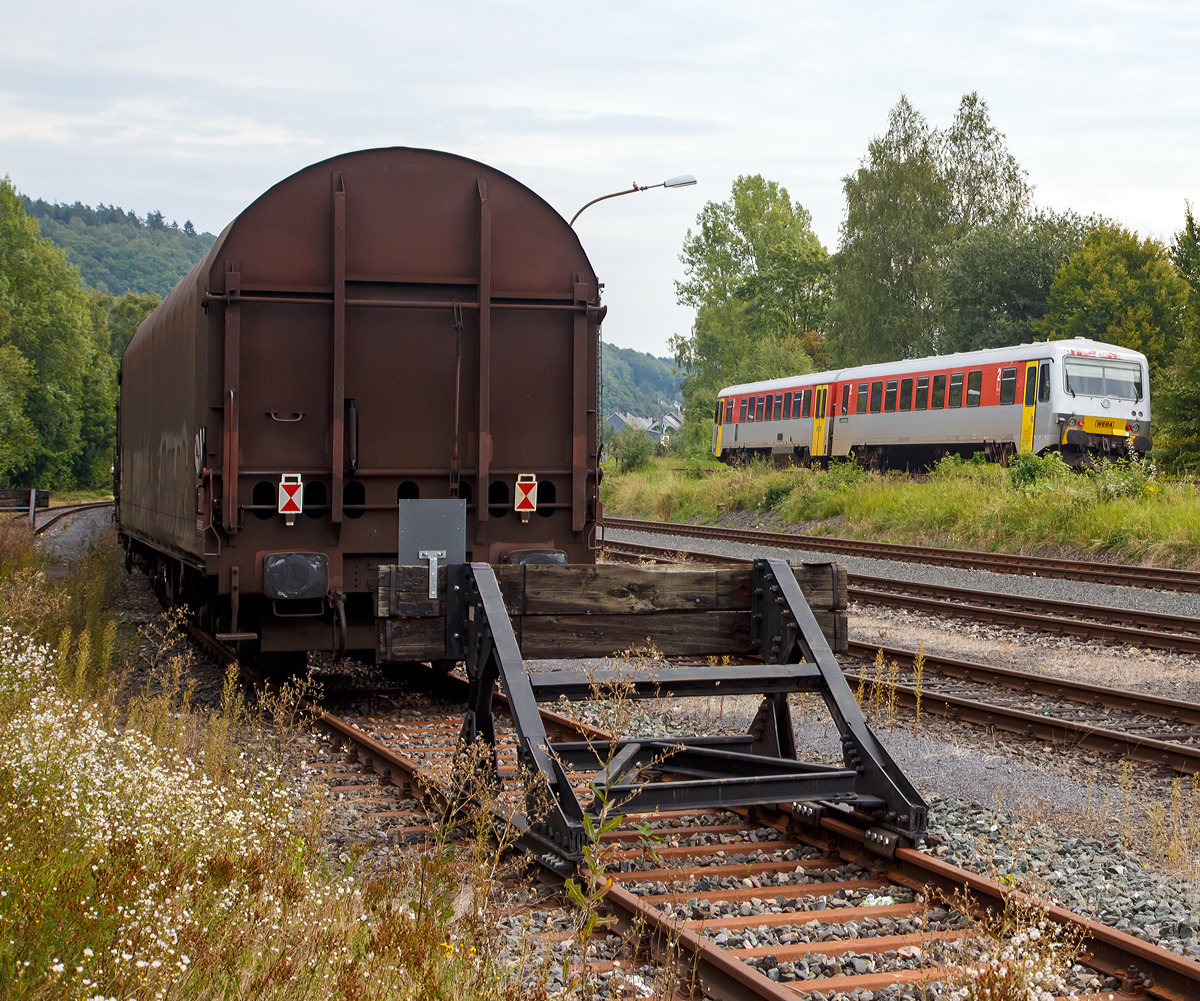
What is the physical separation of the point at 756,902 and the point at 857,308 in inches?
2099

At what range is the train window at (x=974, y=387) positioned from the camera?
28.1m

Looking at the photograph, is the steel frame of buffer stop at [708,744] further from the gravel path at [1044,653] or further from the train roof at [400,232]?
the gravel path at [1044,653]

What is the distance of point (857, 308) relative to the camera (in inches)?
2179

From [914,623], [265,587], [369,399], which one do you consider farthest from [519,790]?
[914,623]

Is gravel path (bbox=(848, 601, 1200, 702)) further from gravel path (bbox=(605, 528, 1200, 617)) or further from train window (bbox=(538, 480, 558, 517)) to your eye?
train window (bbox=(538, 480, 558, 517))


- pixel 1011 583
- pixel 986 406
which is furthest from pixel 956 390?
pixel 1011 583

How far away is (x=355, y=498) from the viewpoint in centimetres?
799

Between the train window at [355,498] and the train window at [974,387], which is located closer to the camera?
the train window at [355,498]

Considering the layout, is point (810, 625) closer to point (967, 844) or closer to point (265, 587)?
point (967, 844)

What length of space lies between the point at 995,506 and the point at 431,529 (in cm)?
1748

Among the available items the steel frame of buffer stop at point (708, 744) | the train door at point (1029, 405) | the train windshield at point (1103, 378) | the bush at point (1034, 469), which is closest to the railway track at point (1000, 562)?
the bush at point (1034, 469)

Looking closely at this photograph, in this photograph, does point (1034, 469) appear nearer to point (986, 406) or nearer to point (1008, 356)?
point (986, 406)

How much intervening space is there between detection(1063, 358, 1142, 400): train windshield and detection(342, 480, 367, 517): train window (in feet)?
72.2

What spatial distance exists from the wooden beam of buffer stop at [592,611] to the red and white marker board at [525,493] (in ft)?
8.19
